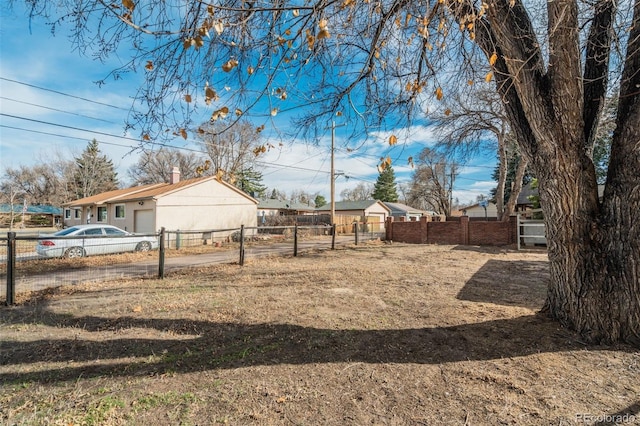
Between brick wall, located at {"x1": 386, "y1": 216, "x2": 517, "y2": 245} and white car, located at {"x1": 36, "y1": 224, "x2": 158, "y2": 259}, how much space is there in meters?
12.8

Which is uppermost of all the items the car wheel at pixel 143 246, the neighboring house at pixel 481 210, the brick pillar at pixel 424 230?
the neighboring house at pixel 481 210

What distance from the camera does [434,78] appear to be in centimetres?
361

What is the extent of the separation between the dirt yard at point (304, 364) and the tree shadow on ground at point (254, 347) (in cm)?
2

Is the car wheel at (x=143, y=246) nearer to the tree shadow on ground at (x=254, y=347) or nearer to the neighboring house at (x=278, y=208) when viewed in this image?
the tree shadow on ground at (x=254, y=347)

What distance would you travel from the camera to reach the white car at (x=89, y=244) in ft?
29.4

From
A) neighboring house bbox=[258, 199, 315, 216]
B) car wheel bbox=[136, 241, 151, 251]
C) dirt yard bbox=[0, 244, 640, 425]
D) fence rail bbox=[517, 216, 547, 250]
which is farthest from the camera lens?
neighboring house bbox=[258, 199, 315, 216]

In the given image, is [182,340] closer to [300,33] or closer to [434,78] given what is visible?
[300,33]

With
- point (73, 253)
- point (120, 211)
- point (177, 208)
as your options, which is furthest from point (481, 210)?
point (73, 253)

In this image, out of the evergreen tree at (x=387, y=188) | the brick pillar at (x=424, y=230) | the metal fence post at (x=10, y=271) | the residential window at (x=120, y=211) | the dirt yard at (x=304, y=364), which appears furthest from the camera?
the evergreen tree at (x=387, y=188)

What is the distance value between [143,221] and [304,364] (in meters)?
17.1

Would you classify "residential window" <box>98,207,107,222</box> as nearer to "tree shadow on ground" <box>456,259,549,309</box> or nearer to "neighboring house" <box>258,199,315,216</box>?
"neighboring house" <box>258,199,315,216</box>

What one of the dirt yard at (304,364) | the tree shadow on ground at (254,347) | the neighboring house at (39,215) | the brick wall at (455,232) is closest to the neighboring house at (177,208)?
the brick wall at (455,232)

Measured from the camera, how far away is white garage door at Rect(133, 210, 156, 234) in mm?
16312

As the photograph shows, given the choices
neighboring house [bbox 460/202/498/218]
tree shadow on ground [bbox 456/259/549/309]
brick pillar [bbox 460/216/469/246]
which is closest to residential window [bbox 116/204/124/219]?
tree shadow on ground [bbox 456/259/549/309]
